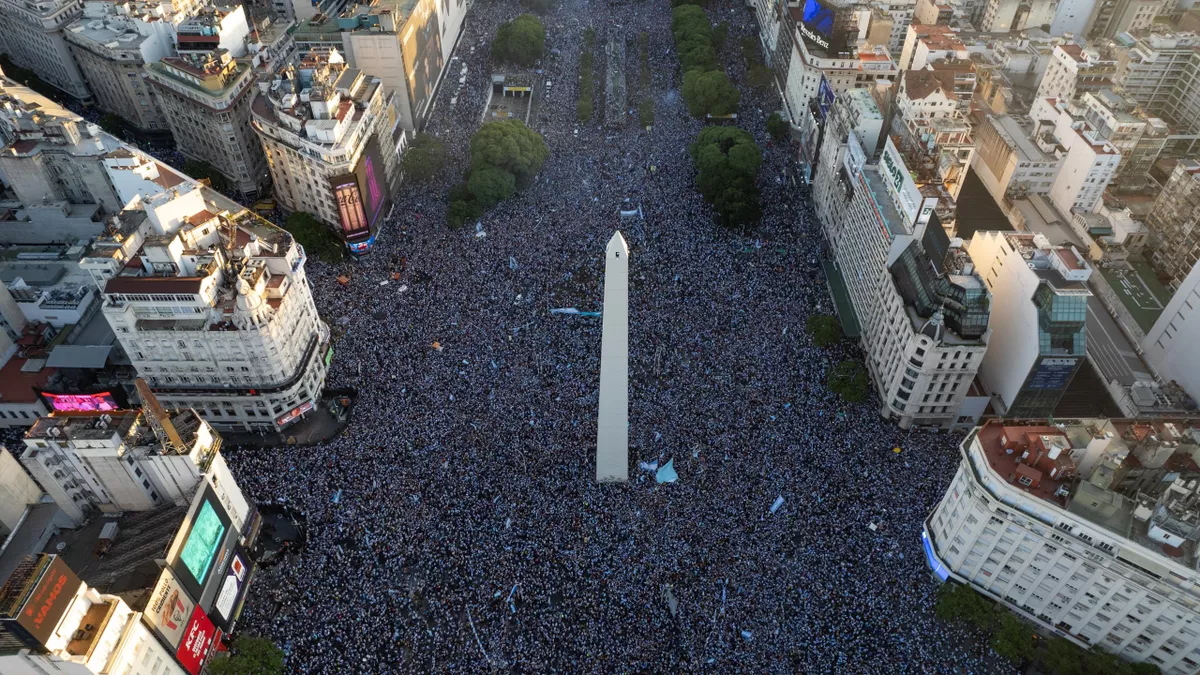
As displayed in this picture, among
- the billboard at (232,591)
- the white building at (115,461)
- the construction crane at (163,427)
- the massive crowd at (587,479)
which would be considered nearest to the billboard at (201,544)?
the billboard at (232,591)

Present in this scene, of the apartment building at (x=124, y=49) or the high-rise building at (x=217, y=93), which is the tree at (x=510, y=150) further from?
the apartment building at (x=124, y=49)

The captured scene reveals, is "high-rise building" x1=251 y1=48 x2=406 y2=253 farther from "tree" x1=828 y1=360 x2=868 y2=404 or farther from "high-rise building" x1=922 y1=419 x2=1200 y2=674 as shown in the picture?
"high-rise building" x1=922 y1=419 x2=1200 y2=674

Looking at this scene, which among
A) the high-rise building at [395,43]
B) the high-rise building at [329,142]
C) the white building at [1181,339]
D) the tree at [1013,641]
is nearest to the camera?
the tree at [1013,641]

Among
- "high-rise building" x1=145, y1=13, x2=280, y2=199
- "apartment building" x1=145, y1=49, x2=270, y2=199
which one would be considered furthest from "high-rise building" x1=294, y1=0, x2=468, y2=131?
"apartment building" x1=145, y1=49, x2=270, y2=199

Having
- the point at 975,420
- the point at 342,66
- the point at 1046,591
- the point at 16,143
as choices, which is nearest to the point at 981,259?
the point at 975,420

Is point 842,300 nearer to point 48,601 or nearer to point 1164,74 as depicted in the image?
point 1164,74

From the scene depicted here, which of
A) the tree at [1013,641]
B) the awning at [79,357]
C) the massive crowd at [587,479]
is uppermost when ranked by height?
the awning at [79,357]

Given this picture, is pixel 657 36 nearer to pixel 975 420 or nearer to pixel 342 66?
pixel 342 66
